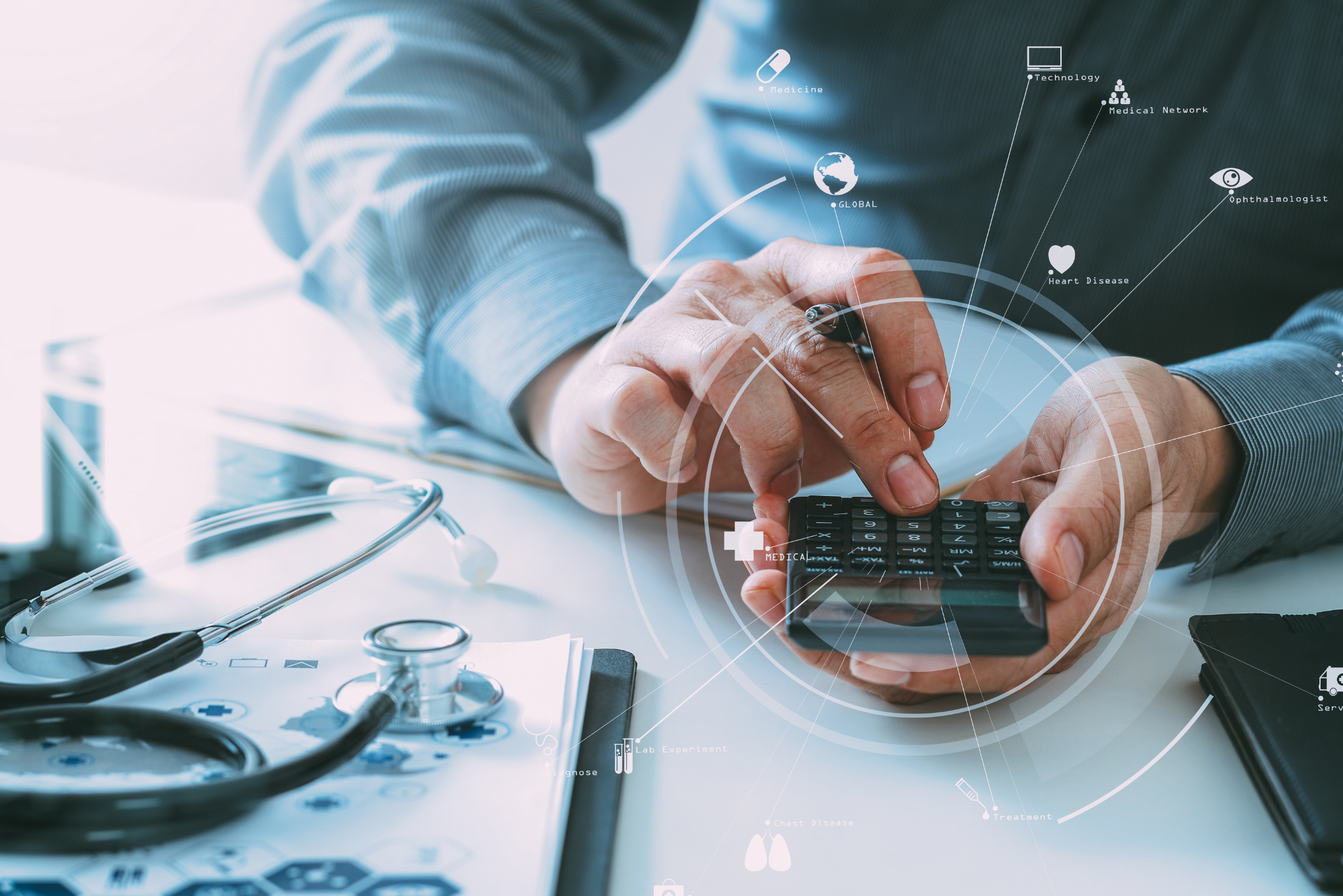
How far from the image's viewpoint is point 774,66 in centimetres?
50

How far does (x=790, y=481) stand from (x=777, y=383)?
0.04 meters

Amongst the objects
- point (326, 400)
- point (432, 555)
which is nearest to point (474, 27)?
point (326, 400)

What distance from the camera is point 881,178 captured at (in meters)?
0.48

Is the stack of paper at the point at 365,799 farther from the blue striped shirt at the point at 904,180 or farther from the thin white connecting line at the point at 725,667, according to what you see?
the blue striped shirt at the point at 904,180

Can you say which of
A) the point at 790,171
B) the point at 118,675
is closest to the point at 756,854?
the point at 118,675

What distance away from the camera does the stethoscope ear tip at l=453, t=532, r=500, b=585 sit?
1.35 feet

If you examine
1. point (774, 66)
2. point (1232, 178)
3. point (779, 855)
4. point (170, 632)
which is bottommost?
point (779, 855)

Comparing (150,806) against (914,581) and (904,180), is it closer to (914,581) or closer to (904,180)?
(914,581)

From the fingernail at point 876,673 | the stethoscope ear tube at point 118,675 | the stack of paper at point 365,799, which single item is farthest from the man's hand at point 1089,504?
the stethoscope ear tube at point 118,675

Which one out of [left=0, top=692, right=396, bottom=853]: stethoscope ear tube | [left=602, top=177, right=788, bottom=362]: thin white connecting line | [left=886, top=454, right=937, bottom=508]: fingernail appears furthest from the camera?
[left=602, top=177, right=788, bottom=362]: thin white connecting line

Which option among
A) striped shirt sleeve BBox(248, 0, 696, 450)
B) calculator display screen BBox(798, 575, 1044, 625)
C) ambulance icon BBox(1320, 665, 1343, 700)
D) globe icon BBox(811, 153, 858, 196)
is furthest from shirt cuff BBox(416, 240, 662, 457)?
ambulance icon BBox(1320, 665, 1343, 700)

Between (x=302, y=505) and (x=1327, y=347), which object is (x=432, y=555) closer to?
(x=302, y=505)

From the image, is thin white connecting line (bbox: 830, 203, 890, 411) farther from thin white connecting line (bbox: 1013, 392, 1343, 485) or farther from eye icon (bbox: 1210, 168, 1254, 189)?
eye icon (bbox: 1210, 168, 1254, 189)

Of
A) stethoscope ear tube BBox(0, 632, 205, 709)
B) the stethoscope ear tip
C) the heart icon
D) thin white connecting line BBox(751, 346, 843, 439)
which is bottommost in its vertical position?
stethoscope ear tube BBox(0, 632, 205, 709)
